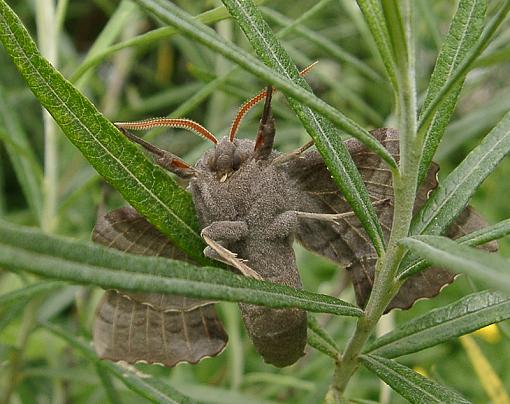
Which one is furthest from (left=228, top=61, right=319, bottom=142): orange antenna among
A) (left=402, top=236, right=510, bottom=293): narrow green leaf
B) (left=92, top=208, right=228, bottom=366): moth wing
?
(left=402, top=236, right=510, bottom=293): narrow green leaf

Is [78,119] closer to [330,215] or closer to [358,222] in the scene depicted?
[330,215]

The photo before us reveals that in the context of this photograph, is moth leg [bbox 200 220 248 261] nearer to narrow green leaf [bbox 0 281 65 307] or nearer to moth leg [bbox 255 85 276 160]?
moth leg [bbox 255 85 276 160]

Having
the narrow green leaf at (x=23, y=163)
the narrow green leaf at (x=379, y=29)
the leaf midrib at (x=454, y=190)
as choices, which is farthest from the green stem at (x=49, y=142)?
the narrow green leaf at (x=379, y=29)

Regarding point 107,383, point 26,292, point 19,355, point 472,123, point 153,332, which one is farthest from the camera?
point 472,123

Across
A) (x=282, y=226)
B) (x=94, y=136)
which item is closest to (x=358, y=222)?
(x=282, y=226)

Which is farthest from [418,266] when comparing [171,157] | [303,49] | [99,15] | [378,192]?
[99,15]

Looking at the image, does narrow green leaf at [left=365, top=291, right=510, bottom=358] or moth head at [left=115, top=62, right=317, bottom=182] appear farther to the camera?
moth head at [left=115, top=62, right=317, bottom=182]
